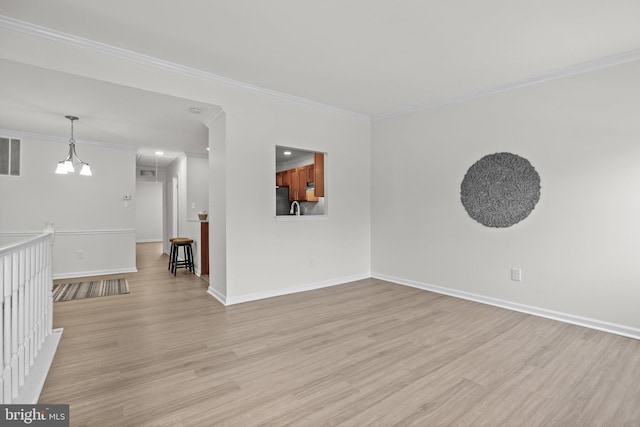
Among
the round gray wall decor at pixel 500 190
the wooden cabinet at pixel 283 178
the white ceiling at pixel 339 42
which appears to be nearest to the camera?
the white ceiling at pixel 339 42

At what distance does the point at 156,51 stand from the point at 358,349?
3.26 m

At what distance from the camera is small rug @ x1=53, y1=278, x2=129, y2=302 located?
4.31m

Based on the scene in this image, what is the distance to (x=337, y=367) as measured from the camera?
2344 mm

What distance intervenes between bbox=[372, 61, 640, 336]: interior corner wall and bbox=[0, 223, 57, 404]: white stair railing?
4179 mm

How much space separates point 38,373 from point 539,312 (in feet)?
14.9

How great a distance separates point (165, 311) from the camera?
3.64 meters

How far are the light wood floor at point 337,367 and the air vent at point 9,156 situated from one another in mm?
3067

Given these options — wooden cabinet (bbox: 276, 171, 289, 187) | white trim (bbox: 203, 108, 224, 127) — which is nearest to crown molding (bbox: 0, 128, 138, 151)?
white trim (bbox: 203, 108, 224, 127)

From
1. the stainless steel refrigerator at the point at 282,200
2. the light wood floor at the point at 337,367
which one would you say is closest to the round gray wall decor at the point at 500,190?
the light wood floor at the point at 337,367

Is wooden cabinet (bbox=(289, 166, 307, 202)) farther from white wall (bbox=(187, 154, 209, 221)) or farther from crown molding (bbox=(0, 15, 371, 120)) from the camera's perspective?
crown molding (bbox=(0, 15, 371, 120))

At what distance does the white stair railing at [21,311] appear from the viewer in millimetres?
1693

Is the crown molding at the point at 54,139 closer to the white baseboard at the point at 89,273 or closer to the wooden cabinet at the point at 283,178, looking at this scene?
the white baseboard at the point at 89,273

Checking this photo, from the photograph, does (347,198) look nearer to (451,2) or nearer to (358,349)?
(358,349)

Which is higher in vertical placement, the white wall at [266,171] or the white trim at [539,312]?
the white wall at [266,171]
